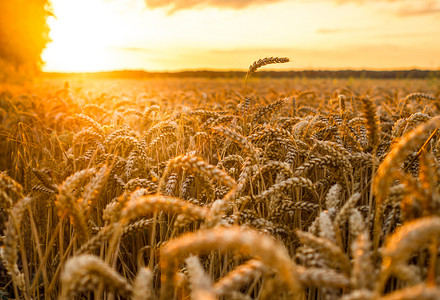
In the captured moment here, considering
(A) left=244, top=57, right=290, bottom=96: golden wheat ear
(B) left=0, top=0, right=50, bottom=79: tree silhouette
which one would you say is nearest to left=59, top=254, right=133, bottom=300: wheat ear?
(A) left=244, top=57, right=290, bottom=96: golden wheat ear

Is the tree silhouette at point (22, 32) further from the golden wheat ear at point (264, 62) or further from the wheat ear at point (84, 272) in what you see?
the wheat ear at point (84, 272)

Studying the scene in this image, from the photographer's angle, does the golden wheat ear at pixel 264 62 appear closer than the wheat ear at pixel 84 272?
No

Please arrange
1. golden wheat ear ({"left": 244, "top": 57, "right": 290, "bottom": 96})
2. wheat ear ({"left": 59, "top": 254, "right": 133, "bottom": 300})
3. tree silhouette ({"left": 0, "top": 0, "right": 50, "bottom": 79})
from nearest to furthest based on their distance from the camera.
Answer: wheat ear ({"left": 59, "top": 254, "right": 133, "bottom": 300})
golden wheat ear ({"left": 244, "top": 57, "right": 290, "bottom": 96})
tree silhouette ({"left": 0, "top": 0, "right": 50, "bottom": 79})

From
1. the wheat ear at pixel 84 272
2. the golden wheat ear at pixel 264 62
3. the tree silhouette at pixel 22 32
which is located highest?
the tree silhouette at pixel 22 32

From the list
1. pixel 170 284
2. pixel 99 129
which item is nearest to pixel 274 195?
pixel 170 284

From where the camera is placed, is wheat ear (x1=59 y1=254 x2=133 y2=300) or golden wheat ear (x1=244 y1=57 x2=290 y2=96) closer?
wheat ear (x1=59 y1=254 x2=133 y2=300)

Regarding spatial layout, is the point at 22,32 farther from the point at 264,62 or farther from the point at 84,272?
the point at 84,272

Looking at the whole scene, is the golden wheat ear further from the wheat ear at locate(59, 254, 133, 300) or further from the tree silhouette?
the tree silhouette

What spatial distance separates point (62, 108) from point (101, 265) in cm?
376

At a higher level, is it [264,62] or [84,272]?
[264,62]

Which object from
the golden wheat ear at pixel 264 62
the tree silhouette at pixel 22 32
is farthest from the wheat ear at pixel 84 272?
the tree silhouette at pixel 22 32

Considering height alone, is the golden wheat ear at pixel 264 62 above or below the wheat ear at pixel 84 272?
above

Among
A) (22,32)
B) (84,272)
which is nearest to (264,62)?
(84,272)

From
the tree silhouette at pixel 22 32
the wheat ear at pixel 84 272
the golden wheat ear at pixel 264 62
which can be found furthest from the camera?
the tree silhouette at pixel 22 32
